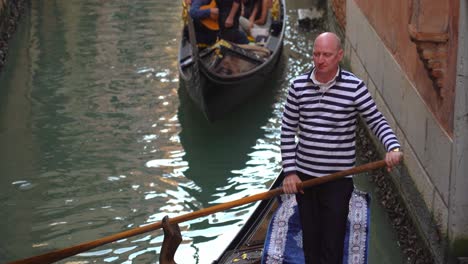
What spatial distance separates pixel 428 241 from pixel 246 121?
257 cm

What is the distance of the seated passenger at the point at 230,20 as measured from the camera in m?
5.97

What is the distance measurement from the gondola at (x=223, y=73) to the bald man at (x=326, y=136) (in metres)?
2.61

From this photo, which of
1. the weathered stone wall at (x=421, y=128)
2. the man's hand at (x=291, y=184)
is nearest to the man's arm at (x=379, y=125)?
the man's hand at (x=291, y=184)

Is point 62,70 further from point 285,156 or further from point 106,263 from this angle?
point 285,156

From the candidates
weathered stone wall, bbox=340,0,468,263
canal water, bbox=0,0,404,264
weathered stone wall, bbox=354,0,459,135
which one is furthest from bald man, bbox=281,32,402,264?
canal water, bbox=0,0,404,264

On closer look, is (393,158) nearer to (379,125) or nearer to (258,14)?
(379,125)

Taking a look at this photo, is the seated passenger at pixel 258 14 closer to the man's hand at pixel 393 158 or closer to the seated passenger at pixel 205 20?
the seated passenger at pixel 205 20

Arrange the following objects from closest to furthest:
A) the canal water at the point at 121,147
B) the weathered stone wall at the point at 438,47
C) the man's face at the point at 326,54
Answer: the man's face at the point at 326,54 → the weathered stone wall at the point at 438,47 → the canal water at the point at 121,147

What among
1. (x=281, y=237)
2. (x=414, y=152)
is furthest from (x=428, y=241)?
(x=281, y=237)


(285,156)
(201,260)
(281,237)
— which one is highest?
(285,156)

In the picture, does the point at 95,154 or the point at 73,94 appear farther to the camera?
the point at 73,94

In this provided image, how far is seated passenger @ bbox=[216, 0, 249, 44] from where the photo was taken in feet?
19.6

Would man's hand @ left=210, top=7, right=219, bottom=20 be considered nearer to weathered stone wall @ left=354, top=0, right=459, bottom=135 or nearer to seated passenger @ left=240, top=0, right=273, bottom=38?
seated passenger @ left=240, top=0, right=273, bottom=38

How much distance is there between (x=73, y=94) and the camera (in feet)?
→ 21.6
